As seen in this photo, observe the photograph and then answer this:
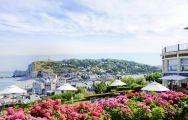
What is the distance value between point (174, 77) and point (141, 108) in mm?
28919

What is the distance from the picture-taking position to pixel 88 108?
11.9 meters

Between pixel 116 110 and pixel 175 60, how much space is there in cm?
3241

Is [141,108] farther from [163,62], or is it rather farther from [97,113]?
[163,62]

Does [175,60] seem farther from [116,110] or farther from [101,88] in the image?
[116,110]

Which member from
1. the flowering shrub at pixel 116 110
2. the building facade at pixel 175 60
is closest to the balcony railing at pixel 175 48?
the building facade at pixel 175 60

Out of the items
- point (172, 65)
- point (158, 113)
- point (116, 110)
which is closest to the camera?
point (116, 110)

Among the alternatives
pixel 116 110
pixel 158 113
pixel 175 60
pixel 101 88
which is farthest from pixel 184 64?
pixel 116 110

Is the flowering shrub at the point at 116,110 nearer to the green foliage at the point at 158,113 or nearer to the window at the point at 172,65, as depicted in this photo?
the green foliage at the point at 158,113

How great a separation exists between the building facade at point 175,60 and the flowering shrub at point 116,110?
26832mm


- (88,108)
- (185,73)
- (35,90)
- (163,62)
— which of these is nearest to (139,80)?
(163,62)

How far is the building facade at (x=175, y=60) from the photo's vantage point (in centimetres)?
4188

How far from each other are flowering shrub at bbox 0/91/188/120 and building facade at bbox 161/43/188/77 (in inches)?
1056

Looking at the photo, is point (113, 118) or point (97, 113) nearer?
point (97, 113)

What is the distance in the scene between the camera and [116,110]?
1285 cm
